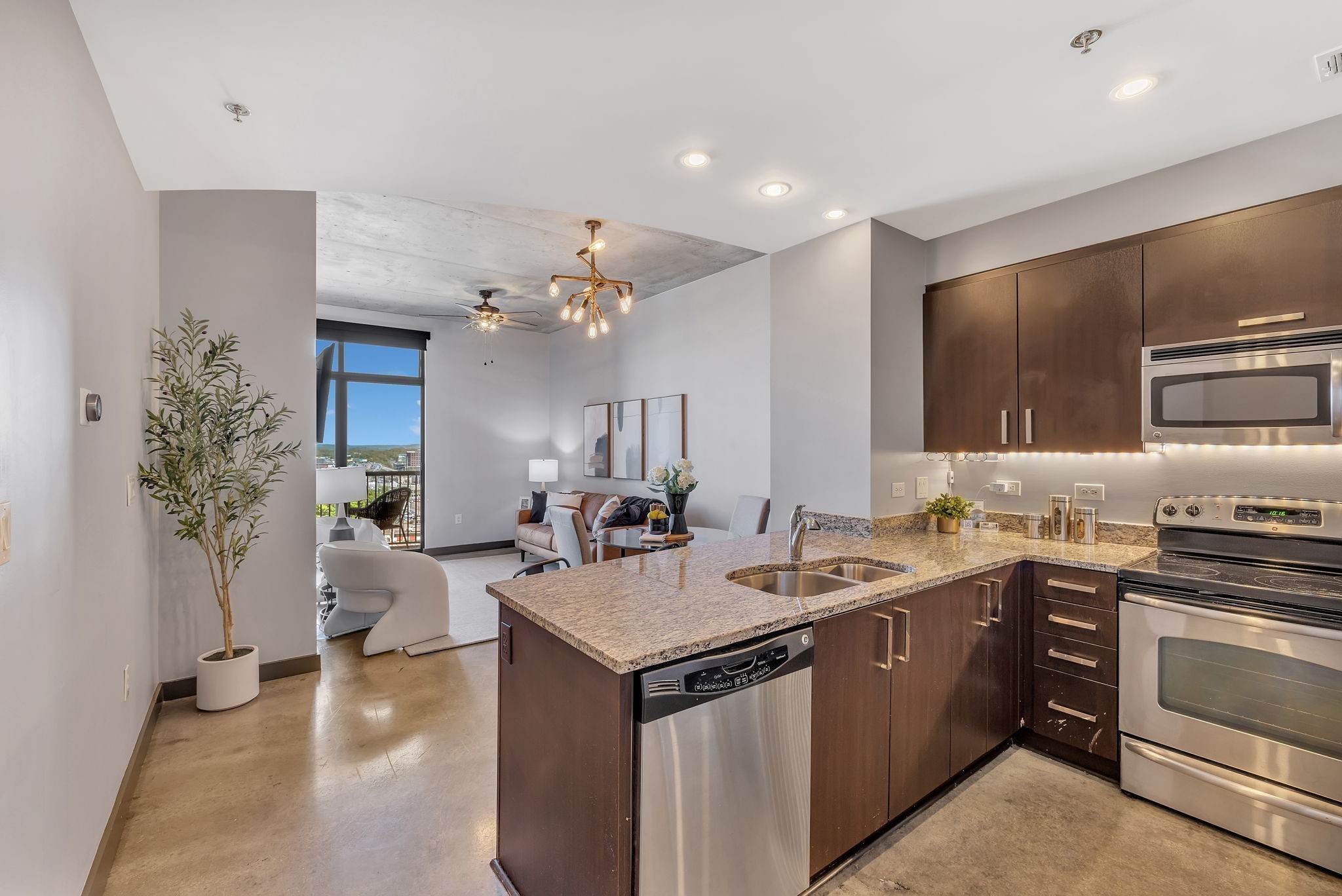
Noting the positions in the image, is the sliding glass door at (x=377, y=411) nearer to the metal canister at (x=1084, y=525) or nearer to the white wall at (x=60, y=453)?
the white wall at (x=60, y=453)

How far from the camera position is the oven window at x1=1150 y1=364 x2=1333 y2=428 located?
2.23 m

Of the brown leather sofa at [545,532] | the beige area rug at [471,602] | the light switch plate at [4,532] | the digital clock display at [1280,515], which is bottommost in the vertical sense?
the beige area rug at [471,602]

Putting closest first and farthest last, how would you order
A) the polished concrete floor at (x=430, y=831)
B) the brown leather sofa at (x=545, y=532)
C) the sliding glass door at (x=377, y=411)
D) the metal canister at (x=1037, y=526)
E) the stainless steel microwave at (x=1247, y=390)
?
the polished concrete floor at (x=430, y=831)
the stainless steel microwave at (x=1247, y=390)
the metal canister at (x=1037, y=526)
the brown leather sofa at (x=545, y=532)
the sliding glass door at (x=377, y=411)

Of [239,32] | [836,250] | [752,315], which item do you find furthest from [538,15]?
[752,315]

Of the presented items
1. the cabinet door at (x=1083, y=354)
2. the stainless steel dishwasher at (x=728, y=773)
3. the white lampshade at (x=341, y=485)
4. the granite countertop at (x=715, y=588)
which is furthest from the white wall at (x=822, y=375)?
the white lampshade at (x=341, y=485)

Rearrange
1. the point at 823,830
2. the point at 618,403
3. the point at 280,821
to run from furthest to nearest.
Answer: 1. the point at 618,403
2. the point at 280,821
3. the point at 823,830

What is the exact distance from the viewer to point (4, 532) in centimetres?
114

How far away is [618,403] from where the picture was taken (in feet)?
22.4

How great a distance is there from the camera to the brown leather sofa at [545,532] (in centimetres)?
653

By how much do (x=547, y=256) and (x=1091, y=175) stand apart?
365 cm

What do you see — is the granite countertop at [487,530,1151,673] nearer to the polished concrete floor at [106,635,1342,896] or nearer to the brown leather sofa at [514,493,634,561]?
the polished concrete floor at [106,635,1342,896]

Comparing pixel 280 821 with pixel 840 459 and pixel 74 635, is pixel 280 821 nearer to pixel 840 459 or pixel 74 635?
pixel 74 635

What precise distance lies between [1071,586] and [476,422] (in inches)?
262

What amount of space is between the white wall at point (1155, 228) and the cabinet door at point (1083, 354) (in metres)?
0.18
